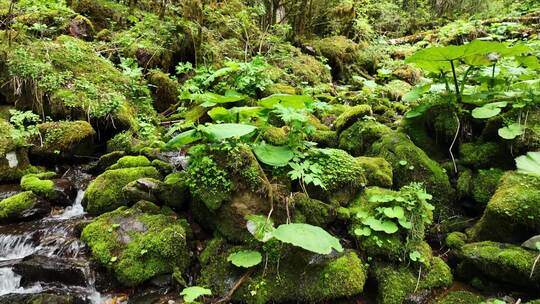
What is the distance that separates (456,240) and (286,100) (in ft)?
8.56

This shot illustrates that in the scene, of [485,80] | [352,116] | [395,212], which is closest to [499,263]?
[395,212]

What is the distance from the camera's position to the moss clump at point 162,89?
319 inches

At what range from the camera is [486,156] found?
4.93 metres

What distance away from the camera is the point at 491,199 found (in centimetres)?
425

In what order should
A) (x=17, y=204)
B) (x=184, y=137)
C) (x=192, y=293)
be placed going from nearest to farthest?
(x=192, y=293)
(x=184, y=137)
(x=17, y=204)

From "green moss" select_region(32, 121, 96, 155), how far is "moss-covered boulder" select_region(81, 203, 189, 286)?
2.33 m

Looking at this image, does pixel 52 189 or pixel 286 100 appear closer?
pixel 286 100

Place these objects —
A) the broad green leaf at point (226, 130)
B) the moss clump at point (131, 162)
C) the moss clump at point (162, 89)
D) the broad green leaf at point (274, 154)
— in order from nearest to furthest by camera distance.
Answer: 1. the broad green leaf at point (226, 130)
2. the broad green leaf at point (274, 154)
3. the moss clump at point (131, 162)
4. the moss clump at point (162, 89)

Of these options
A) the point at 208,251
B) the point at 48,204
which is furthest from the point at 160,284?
the point at 48,204

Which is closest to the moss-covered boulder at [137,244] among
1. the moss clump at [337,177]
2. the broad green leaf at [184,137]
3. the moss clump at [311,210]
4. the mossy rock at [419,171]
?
the broad green leaf at [184,137]

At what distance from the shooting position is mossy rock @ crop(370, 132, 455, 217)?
15.8ft

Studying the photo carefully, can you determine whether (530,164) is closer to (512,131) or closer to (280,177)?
(280,177)

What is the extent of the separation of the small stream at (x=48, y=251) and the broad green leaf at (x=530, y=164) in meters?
3.71

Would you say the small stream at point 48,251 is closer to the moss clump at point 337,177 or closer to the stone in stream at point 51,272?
the stone in stream at point 51,272
